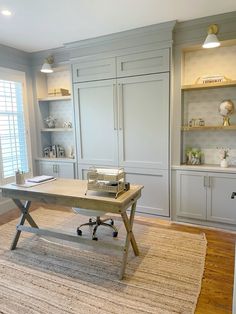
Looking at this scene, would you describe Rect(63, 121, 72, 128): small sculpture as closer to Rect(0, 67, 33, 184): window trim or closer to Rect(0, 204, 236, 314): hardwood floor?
Rect(0, 67, 33, 184): window trim

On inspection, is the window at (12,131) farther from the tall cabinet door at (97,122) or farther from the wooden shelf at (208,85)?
the wooden shelf at (208,85)

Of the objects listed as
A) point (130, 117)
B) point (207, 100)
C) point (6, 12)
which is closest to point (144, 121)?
point (130, 117)

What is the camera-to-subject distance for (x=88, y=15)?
279cm

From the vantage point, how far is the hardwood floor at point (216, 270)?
1846 millimetres

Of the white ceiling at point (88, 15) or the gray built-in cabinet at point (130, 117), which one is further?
the gray built-in cabinet at point (130, 117)

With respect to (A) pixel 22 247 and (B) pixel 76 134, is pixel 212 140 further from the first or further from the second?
(A) pixel 22 247

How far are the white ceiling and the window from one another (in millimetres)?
843

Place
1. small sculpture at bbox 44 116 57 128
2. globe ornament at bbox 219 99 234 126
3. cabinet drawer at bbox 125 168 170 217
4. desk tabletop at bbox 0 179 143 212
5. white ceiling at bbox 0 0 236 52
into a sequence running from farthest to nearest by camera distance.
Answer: small sculpture at bbox 44 116 57 128
cabinet drawer at bbox 125 168 170 217
globe ornament at bbox 219 99 234 126
white ceiling at bbox 0 0 236 52
desk tabletop at bbox 0 179 143 212

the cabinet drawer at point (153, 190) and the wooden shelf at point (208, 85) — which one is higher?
the wooden shelf at point (208, 85)

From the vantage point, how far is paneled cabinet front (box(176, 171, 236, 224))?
9.93ft

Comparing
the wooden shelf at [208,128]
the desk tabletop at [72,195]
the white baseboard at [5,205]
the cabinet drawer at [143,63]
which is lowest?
the white baseboard at [5,205]

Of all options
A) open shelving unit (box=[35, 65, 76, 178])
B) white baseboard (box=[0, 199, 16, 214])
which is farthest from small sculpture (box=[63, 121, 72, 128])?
white baseboard (box=[0, 199, 16, 214])

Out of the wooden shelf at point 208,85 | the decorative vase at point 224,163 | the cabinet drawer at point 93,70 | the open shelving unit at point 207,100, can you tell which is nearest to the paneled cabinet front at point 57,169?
the cabinet drawer at point 93,70

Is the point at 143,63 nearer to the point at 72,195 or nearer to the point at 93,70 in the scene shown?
the point at 93,70
